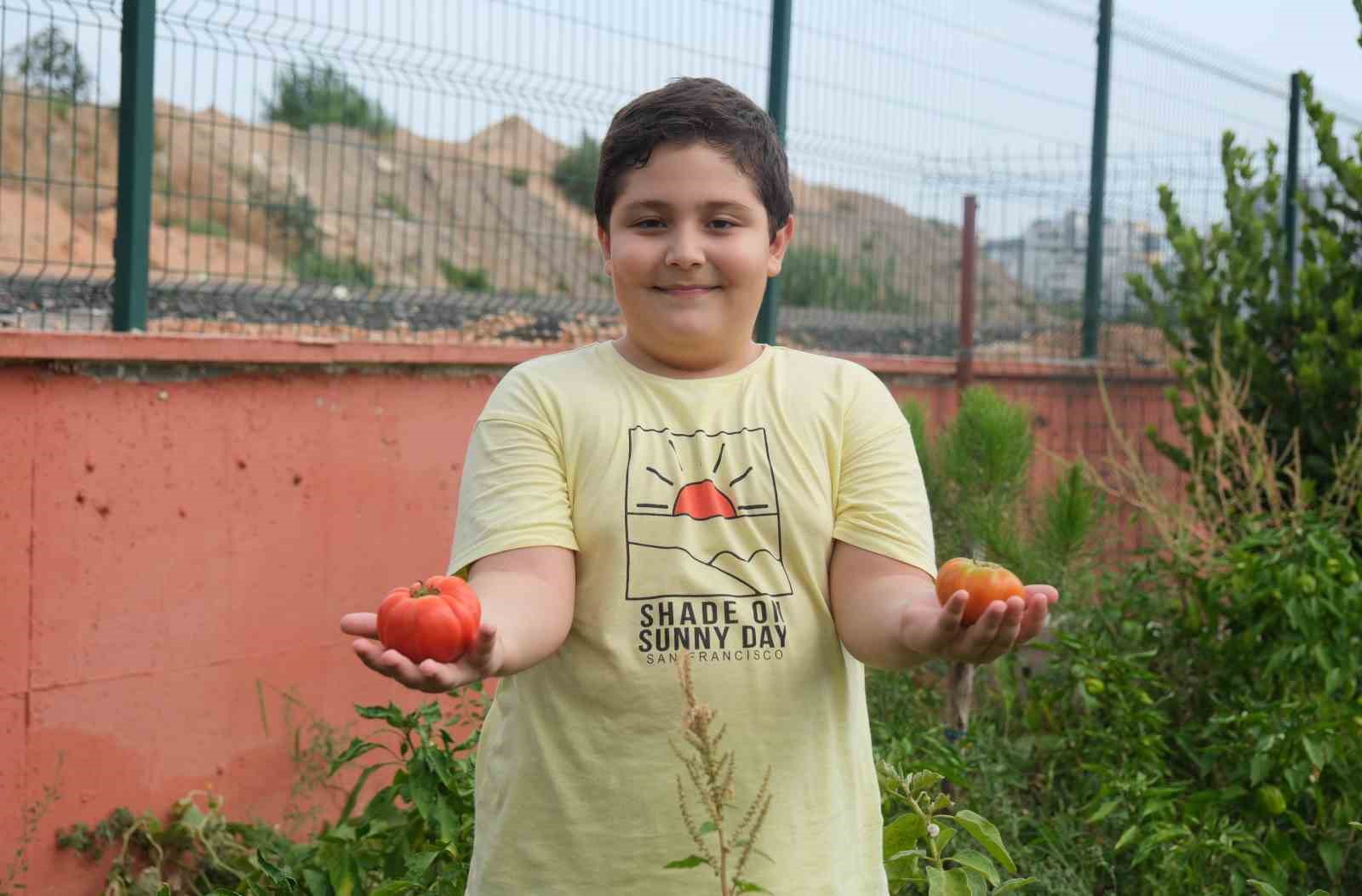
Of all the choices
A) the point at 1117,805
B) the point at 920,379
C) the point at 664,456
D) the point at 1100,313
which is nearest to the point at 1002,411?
the point at 1117,805

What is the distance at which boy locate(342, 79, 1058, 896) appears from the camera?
164 centimetres

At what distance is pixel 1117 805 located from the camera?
3.43 metres

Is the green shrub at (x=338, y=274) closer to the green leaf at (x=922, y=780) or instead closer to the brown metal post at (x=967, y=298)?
the green leaf at (x=922, y=780)

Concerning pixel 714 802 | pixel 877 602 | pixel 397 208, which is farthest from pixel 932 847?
pixel 397 208

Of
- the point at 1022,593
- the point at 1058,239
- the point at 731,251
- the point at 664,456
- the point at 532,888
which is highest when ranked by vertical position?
the point at 1058,239

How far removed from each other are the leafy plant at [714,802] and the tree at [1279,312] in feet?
13.0

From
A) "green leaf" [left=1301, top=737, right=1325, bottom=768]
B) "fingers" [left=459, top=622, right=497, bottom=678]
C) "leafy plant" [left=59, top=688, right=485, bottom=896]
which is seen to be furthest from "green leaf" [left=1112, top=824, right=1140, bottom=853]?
"fingers" [left=459, top=622, right=497, bottom=678]

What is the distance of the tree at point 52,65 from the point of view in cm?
389

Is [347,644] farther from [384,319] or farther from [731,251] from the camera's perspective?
[731,251]

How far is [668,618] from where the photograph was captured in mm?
1653

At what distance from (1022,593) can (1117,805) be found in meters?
2.10

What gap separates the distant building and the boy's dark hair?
6660 mm

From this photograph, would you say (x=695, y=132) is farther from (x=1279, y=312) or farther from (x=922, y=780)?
(x=1279, y=312)

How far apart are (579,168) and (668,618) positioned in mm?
4948
